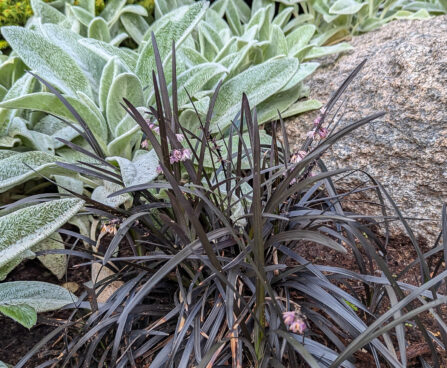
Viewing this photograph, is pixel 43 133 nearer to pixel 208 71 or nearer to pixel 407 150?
pixel 208 71

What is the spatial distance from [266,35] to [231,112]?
2.54 feet

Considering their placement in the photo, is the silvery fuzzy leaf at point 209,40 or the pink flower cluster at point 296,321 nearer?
the pink flower cluster at point 296,321

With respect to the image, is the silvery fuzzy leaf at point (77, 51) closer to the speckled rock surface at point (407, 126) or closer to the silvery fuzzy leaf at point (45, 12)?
the silvery fuzzy leaf at point (45, 12)

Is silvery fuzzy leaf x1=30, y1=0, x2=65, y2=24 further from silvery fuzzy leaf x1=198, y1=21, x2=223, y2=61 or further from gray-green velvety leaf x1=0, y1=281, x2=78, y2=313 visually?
gray-green velvety leaf x1=0, y1=281, x2=78, y2=313

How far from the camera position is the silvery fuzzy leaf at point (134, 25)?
2225 mm

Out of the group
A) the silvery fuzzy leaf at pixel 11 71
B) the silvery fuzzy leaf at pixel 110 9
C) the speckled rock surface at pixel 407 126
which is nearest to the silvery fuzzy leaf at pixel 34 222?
the silvery fuzzy leaf at pixel 11 71

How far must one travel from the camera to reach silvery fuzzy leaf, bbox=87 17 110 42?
69.7 inches

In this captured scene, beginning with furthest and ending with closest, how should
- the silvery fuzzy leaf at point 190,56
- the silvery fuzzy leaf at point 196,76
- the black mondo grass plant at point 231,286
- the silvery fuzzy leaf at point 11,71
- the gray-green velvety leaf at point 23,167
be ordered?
the silvery fuzzy leaf at point 190,56, the silvery fuzzy leaf at point 11,71, the silvery fuzzy leaf at point 196,76, the gray-green velvety leaf at point 23,167, the black mondo grass plant at point 231,286

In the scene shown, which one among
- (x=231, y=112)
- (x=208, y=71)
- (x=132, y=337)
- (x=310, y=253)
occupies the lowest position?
(x=310, y=253)

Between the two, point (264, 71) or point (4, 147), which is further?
point (264, 71)

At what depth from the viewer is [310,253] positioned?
135 cm

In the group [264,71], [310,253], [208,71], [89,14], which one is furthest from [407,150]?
[89,14]

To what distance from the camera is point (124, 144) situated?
1.32m

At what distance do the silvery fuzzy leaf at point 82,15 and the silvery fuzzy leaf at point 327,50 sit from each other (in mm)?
1016
